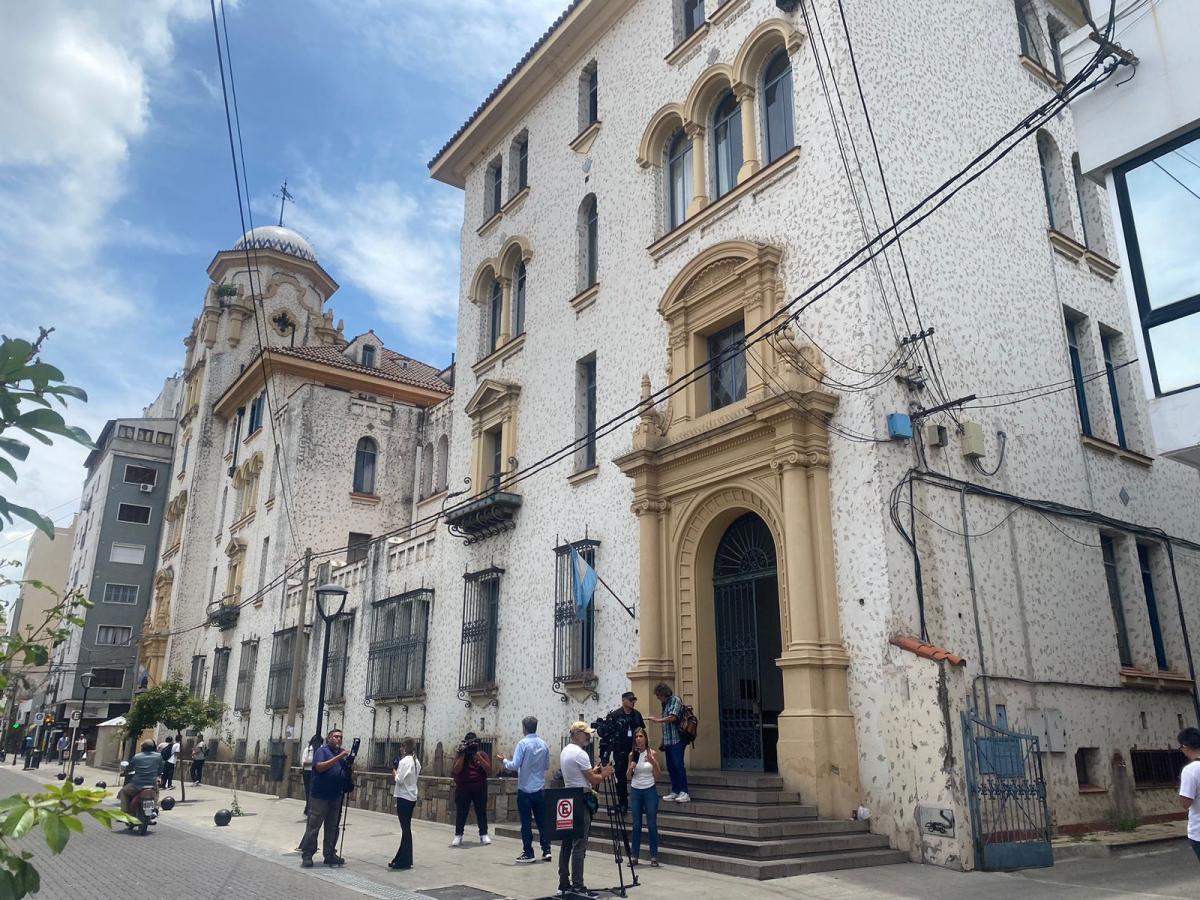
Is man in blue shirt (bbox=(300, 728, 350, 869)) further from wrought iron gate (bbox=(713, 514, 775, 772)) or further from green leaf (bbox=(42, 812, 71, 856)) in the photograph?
green leaf (bbox=(42, 812, 71, 856))

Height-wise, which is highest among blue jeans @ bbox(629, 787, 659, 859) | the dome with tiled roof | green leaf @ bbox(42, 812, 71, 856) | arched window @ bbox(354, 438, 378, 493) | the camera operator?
the dome with tiled roof

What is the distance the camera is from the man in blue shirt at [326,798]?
11570 millimetres

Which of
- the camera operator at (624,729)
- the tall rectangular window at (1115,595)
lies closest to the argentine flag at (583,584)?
the camera operator at (624,729)

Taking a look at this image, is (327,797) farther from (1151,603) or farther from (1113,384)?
(1113,384)

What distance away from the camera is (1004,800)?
1110 cm

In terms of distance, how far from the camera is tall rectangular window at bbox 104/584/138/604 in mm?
49406

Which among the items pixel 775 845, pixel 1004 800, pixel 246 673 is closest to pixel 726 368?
pixel 1004 800

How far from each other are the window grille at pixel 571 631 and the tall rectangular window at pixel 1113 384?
985cm

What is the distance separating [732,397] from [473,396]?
871 centimetres

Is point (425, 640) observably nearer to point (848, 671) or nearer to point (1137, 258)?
point (848, 671)

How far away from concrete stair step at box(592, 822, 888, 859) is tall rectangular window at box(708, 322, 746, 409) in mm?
6777

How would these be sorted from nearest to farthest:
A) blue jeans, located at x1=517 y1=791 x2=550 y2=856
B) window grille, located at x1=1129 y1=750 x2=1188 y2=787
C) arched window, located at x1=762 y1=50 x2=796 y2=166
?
blue jeans, located at x1=517 y1=791 x2=550 y2=856, window grille, located at x1=1129 y1=750 x2=1188 y2=787, arched window, located at x1=762 y1=50 x2=796 y2=166

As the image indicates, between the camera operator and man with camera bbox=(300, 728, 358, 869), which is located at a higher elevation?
the camera operator

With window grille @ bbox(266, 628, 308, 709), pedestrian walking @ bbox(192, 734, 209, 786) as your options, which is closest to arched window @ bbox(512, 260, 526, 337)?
Result: window grille @ bbox(266, 628, 308, 709)
